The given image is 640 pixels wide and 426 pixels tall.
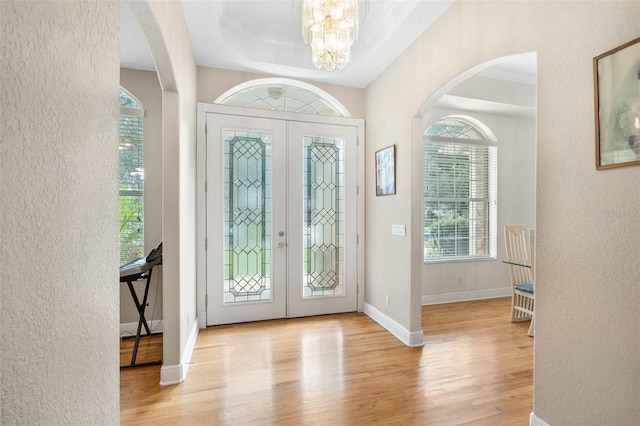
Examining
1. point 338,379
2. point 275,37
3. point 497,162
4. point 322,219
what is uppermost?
point 275,37

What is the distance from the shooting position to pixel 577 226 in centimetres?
154

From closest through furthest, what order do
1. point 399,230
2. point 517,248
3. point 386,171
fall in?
point 399,230, point 386,171, point 517,248

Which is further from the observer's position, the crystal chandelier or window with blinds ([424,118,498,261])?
window with blinds ([424,118,498,261])

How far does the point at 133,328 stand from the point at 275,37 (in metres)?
3.44

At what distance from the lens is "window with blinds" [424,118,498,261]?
14.1 feet

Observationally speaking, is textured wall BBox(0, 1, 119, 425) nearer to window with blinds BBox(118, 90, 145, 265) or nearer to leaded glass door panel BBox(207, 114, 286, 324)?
leaded glass door panel BBox(207, 114, 286, 324)

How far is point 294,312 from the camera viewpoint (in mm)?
3596

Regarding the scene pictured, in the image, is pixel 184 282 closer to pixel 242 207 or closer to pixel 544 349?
pixel 242 207

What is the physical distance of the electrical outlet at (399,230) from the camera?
9.80 ft

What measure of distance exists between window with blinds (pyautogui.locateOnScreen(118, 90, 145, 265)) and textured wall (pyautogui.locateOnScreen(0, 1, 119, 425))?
2492 mm

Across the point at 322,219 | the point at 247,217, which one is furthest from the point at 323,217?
the point at 247,217

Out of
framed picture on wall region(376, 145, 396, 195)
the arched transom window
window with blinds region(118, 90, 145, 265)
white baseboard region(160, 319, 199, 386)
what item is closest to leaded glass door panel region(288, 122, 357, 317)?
the arched transom window

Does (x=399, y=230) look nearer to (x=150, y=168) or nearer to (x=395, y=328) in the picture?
(x=395, y=328)

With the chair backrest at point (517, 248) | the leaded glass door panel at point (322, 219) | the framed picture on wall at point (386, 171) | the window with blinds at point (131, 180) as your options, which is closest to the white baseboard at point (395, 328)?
the leaded glass door panel at point (322, 219)
